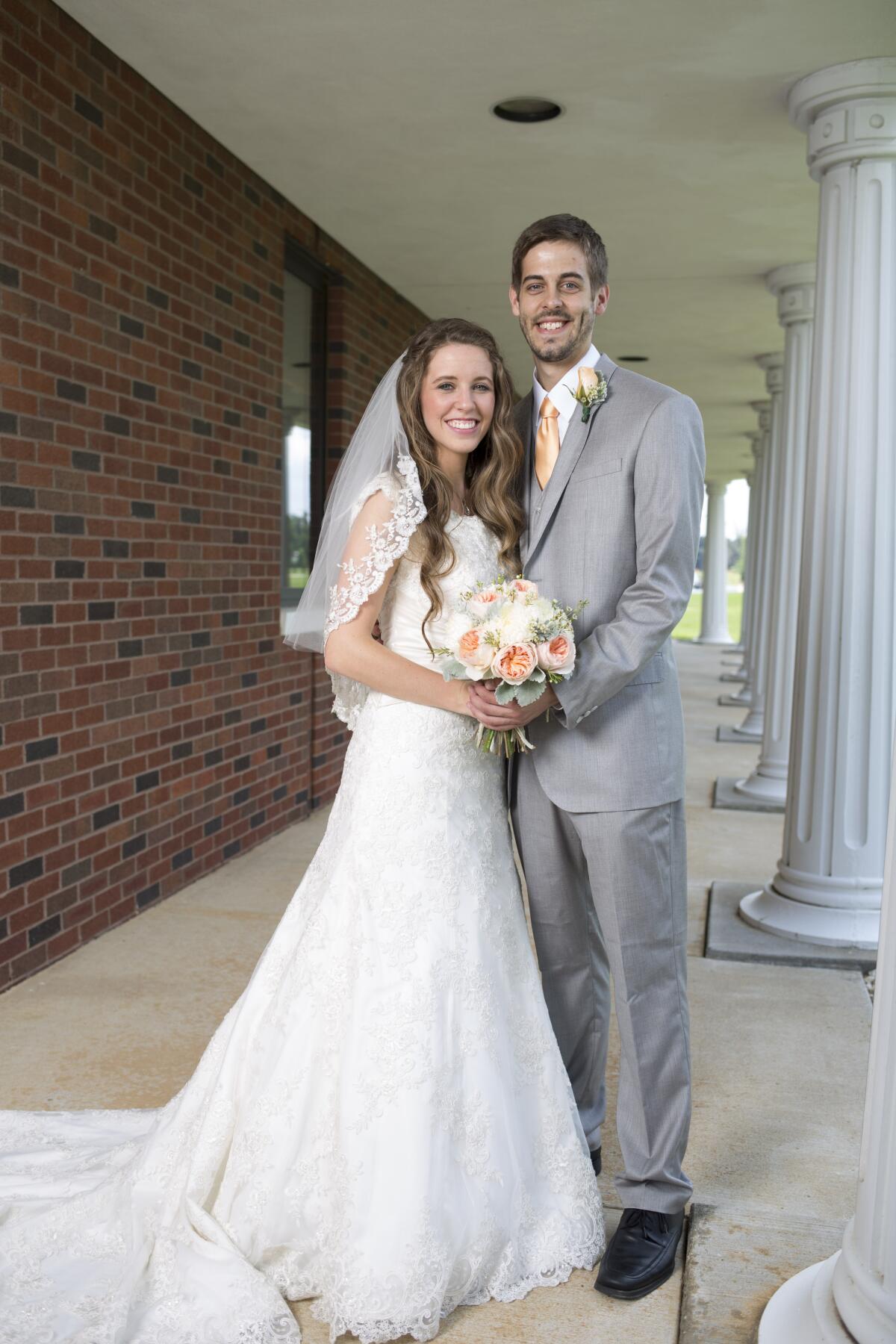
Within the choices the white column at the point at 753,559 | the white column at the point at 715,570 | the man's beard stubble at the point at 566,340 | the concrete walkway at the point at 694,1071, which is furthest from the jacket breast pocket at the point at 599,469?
the white column at the point at 715,570

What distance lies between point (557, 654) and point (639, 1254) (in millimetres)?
1326

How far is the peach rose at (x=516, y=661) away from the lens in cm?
233

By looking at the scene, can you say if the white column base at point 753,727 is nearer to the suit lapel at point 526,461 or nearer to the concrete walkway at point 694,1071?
the concrete walkway at point 694,1071

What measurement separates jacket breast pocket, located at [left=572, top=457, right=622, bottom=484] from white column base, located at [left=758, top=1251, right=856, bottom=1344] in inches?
64.8

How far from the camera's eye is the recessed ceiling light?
509cm

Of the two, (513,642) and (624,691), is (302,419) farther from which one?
(513,642)

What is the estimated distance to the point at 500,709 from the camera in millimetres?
2475

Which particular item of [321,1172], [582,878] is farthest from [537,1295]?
[582,878]

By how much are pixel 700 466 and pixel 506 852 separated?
987mm

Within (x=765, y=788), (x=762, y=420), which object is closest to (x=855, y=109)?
(x=765, y=788)

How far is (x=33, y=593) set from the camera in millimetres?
4188

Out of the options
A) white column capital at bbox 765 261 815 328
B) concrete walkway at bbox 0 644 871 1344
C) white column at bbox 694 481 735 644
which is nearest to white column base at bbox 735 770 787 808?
concrete walkway at bbox 0 644 871 1344

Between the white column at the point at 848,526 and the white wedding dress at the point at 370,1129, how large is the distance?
2.50 m

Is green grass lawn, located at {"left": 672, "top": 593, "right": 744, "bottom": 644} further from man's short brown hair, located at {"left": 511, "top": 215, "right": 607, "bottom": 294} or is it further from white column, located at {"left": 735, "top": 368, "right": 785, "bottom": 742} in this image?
man's short brown hair, located at {"left": 511, "top": 215, "right": 607, "bottom": 294}
